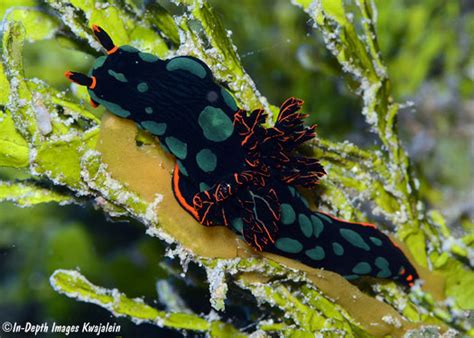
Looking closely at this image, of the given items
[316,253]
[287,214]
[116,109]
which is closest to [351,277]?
[316,253]

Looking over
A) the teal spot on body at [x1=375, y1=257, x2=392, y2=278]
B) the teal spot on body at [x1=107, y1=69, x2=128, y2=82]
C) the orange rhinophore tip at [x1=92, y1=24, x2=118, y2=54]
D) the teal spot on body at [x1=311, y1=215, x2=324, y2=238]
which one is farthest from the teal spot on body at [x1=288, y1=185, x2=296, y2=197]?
the orange rhinophore tip at [x1=92, y1=24, x2=118, y2=54]

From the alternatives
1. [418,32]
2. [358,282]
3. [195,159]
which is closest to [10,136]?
[195,159]

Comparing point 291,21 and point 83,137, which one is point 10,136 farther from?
point 291,21

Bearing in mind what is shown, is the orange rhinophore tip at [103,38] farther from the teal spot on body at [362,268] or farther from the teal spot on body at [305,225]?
the teal spot on body at [362,268]

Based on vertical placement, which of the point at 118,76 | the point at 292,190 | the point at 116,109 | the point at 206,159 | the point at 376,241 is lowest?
the point at 116,109

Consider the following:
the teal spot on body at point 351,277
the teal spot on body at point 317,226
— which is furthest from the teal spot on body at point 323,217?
the teal spot on body at point 351,277

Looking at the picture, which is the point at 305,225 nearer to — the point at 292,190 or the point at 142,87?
the point at 292,190

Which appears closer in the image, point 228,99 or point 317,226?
point 228,99
